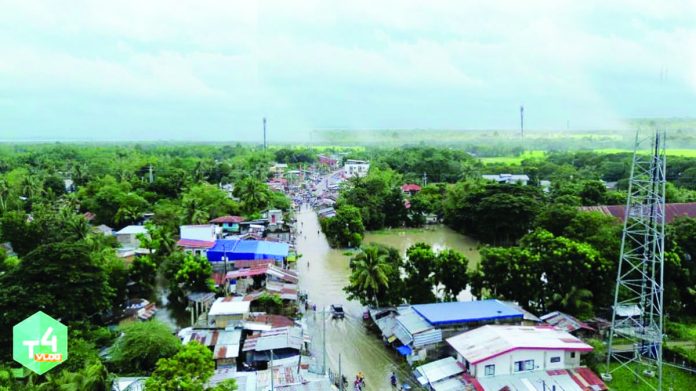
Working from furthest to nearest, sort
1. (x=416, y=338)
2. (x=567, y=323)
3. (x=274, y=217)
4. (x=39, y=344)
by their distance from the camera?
(x=274, y=217) → (x=567, y=323) → (x=416, y=338) → (x=39, y=344)

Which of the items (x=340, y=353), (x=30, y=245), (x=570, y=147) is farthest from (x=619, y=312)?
(x=570, y=147)

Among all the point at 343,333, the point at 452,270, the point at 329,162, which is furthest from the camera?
the point at 329,162

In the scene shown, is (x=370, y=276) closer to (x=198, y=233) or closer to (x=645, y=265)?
(x=645, y=265)

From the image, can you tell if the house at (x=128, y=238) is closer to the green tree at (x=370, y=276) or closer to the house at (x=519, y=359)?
the green tree at (x=370, y=276)

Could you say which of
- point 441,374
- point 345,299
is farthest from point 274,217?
point 441,374

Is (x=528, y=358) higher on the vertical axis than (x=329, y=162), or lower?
lower

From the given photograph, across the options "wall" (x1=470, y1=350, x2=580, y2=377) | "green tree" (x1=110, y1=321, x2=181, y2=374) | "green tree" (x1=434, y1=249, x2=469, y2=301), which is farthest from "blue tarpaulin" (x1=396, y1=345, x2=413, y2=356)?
"green tree" (x1=110, y1=321, x2=181, y2=374)
